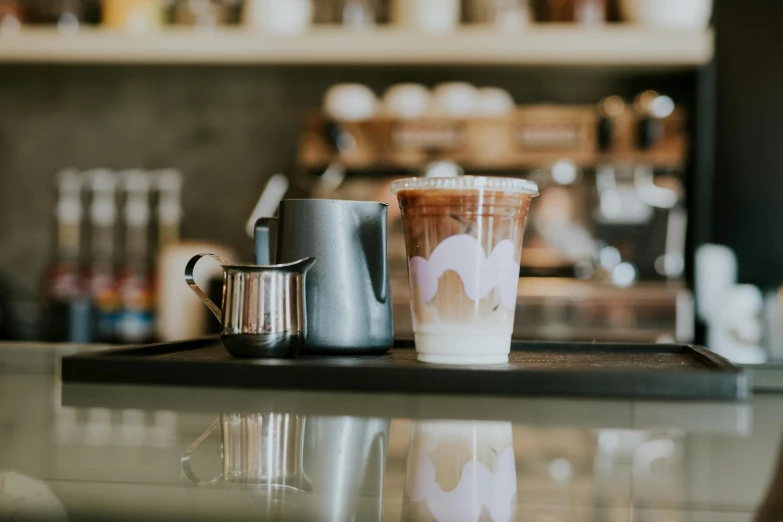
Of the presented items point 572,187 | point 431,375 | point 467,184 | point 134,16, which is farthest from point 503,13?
point 431,375

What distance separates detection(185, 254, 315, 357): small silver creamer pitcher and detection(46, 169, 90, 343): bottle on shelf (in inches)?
76.2

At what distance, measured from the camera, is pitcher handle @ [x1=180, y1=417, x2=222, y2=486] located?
0.38 meters

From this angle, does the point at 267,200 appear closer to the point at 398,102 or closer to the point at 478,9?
the point at 398,102

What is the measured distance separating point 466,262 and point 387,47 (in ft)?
6.18

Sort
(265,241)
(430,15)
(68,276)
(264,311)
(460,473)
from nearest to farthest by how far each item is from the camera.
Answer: (460,473) → (264,311) → (265,241) → (430,15) → (68,276)

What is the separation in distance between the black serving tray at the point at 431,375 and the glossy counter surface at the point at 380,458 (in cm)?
2

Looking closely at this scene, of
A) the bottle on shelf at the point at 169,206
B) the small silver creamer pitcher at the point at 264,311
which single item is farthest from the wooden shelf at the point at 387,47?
the small silver creamer pitcher at the point at 264,311

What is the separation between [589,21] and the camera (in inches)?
98.2

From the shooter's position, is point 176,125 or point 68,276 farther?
point 176,125

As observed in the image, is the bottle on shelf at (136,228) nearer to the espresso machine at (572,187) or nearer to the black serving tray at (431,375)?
the espresso machine at (572,187)

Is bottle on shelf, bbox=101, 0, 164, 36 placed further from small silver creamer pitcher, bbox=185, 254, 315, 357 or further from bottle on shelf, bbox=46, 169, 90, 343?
small silver creamer pitcher, bbox=185, 254, 315, 357

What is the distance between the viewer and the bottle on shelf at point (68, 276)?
8.39 feet

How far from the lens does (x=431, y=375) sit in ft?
2.20

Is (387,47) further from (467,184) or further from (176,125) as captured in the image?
(467,184)
